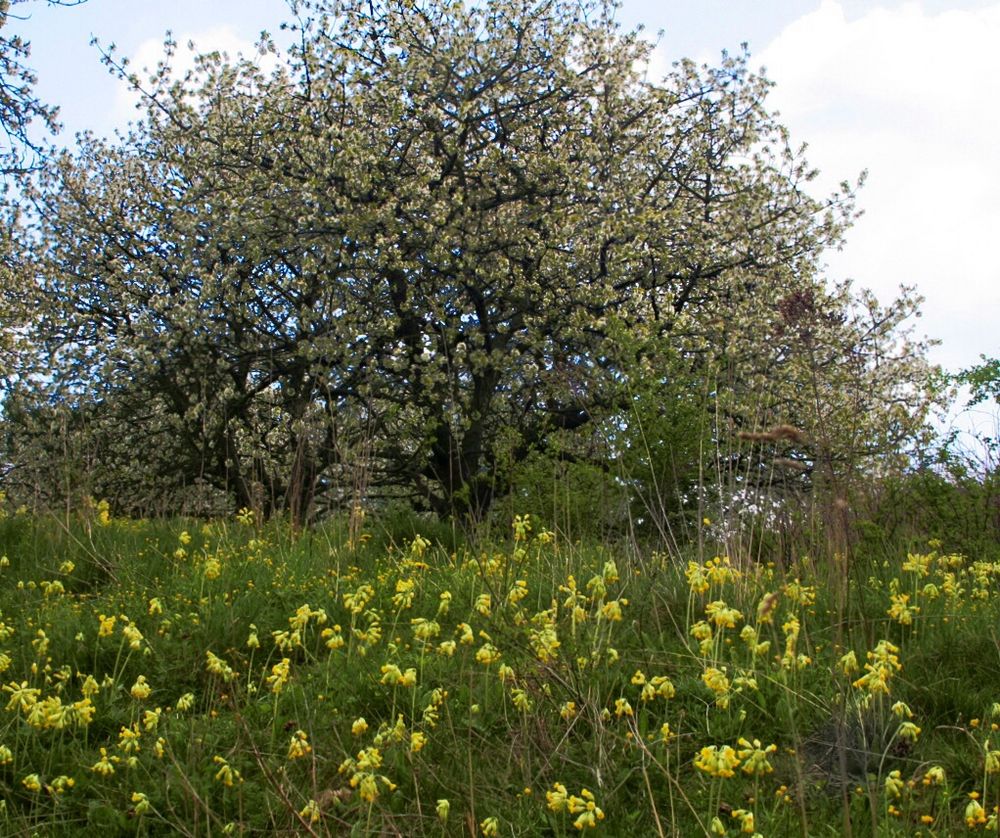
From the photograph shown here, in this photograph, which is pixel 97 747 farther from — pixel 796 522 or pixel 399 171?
pixel 399 171

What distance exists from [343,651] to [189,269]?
9.06 meters

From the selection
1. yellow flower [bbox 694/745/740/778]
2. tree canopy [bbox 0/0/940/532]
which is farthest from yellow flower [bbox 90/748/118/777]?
tree canopy [bbox 0/0/940/532]

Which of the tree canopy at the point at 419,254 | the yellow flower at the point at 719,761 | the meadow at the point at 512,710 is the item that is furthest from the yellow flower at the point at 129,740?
the tree canopy at the point at 419,254

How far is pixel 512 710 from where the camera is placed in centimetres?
403

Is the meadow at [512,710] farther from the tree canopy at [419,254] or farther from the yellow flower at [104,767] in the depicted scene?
the tree canopy at [419,254]

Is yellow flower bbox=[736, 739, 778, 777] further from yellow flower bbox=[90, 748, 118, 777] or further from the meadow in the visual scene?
yellow flower bbox=[90, 748, 118, 777]

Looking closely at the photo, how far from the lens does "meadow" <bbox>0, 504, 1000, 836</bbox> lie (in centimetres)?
328

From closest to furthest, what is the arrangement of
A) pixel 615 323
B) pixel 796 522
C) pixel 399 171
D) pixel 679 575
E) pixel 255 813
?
pixel 255 813 < pixel 679 575 < pixel 796 522 < pixel 615 323 < pixel 399 171

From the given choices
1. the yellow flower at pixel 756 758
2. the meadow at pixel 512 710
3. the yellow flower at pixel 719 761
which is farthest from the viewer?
the meadow at pixel 512 710

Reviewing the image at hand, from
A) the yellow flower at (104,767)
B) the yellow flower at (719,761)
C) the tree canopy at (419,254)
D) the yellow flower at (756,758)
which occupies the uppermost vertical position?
the tree canopy at (419,254)

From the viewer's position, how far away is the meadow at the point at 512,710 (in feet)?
10.8

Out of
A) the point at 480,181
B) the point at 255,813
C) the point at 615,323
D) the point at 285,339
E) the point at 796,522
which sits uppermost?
the point at 480,181

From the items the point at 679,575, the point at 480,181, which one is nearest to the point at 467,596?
the point at 679,575

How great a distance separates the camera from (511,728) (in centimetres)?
373
